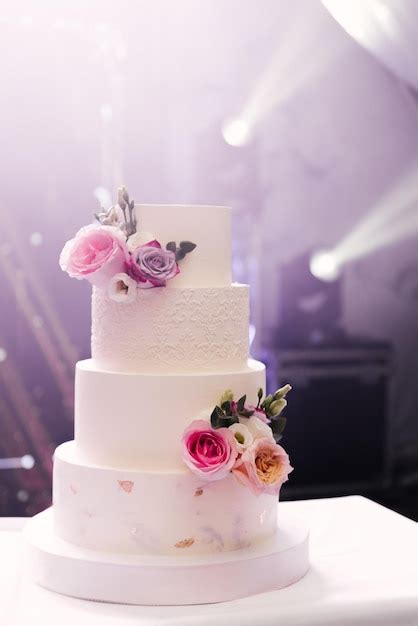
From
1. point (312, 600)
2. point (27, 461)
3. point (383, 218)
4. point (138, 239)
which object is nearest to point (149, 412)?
point (138, 239)

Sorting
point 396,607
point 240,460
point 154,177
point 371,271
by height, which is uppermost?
point 154,177

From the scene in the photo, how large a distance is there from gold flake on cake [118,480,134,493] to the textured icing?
10.6 inches

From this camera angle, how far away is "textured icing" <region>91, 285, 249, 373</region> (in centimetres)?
214

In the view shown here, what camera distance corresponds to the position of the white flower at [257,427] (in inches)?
80.4

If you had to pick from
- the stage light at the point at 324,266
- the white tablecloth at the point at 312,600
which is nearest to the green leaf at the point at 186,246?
the white tablecloth at the point at 312,600

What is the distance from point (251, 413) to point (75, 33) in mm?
3250

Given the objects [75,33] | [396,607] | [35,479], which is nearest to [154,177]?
[75,33]

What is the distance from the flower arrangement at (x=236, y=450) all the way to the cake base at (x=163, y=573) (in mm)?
183

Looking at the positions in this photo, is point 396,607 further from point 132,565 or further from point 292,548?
point 132,565

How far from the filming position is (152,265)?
6.86 ft

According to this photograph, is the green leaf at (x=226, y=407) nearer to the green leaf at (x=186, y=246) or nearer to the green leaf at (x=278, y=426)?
the green leaf at (x=278, y=426)

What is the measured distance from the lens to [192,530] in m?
2.06

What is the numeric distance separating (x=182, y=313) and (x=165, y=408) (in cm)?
23

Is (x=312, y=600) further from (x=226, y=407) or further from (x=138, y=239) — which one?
(x=138, y=239)
